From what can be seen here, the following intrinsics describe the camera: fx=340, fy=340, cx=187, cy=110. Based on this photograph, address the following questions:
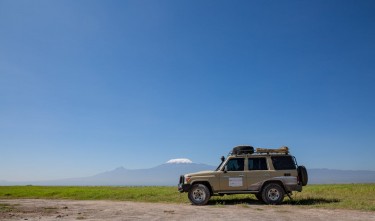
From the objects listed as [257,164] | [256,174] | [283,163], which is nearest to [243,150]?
[257,164]

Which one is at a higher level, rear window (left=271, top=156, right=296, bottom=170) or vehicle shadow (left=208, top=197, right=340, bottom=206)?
rear window (left=271, top=156, right=296, bottom=170)

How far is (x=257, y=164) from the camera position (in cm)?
1680

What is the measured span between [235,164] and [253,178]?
3.58 ft

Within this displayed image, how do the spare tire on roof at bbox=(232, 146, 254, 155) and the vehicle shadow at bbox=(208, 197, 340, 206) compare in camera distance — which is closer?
the vehicle shadow at bbox=(208, 197, 340, 206)

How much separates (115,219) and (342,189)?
14.9 meters

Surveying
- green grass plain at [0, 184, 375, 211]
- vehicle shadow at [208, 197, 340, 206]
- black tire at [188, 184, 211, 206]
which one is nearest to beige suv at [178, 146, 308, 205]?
black tire at [188, 184, 211, 206]

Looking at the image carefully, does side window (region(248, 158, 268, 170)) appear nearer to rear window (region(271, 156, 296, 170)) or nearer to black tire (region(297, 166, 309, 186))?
rear window (region(271, 156, 296, 170))

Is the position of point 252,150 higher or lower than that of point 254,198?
higher

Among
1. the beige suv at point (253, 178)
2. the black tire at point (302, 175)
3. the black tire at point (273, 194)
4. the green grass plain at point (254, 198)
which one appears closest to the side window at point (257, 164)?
the beige suv at point (253, 178)

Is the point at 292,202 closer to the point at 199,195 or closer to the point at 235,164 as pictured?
the point at 235,164

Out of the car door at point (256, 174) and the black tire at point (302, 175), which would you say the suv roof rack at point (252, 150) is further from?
the black tire at point (302, 175)

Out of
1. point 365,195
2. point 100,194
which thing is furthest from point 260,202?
point 100,194

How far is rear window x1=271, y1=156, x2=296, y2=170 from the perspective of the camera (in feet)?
54.6

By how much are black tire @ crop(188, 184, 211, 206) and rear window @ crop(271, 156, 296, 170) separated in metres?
3.59
